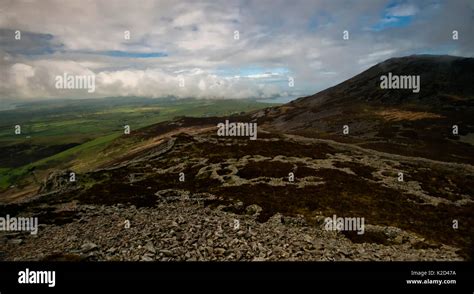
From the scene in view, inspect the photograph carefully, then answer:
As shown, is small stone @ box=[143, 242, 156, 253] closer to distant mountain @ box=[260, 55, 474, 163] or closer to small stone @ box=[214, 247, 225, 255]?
small stone @ box=[214, 247, 225, 255]

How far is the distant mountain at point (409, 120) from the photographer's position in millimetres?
94938

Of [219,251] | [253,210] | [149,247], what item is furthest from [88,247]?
[253,210]

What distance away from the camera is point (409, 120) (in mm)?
135000

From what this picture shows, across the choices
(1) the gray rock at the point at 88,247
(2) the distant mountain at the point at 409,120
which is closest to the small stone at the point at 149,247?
(1) the gray rock at the point at 88,247

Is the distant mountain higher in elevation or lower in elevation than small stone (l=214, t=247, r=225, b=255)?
higher

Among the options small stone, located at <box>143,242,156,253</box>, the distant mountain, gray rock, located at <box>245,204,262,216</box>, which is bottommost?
gray rock, located at <box>245,204,262,216</box>

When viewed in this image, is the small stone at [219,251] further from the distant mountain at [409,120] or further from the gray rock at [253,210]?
the distant mountain at [409,120]

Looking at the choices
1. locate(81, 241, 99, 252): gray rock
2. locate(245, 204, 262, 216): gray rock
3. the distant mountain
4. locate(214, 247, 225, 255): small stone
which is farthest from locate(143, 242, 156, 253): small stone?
the distant mountain

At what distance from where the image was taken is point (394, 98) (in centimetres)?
18338

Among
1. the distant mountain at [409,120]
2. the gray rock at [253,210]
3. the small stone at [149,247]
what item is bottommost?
the gray rock at [253,210]

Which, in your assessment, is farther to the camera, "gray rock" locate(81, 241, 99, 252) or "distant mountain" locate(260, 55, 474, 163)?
"distant mountain" locate(260, 55, 474, 163)

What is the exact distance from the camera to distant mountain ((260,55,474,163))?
9494 cm
